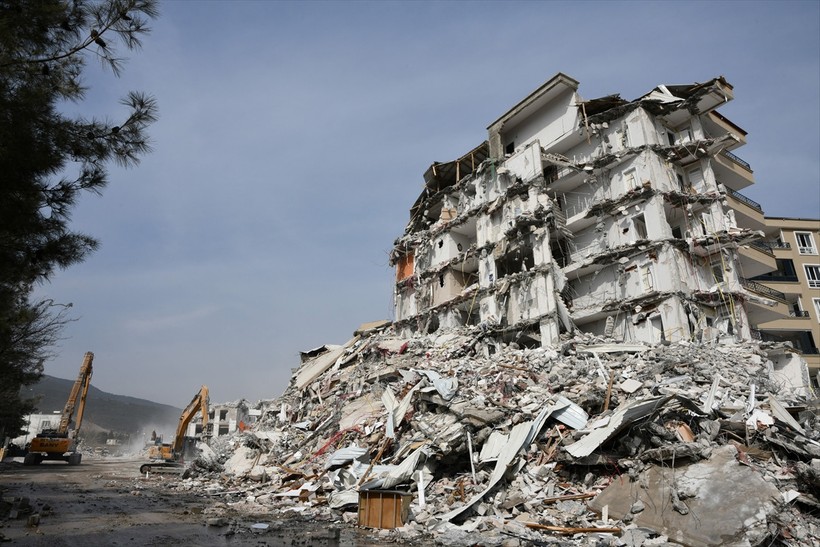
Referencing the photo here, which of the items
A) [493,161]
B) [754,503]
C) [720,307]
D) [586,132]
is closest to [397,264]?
[493,161]

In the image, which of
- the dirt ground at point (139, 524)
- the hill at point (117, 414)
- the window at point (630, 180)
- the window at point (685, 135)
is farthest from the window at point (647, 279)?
the hill at point (117, 414)

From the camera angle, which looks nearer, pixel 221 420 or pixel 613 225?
pixel 613 225

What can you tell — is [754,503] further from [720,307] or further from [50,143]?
[720,307]

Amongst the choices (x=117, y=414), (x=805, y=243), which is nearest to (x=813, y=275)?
(x=805, y=243)

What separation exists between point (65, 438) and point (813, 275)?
52.1m

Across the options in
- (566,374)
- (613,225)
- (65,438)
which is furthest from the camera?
(65,438)

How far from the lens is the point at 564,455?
1124 cm

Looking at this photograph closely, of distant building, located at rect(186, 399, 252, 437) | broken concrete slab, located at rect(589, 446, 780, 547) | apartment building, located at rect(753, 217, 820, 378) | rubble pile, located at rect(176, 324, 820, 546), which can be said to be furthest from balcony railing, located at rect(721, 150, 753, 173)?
distant building, located at rect(186, 399, 252, 437)

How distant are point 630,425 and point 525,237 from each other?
62.1 ft

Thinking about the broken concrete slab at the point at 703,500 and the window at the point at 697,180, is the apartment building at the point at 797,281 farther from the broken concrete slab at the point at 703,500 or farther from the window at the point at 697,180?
the broken concrete slab at the point at 703,500

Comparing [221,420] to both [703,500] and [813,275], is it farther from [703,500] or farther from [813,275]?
[813,275]

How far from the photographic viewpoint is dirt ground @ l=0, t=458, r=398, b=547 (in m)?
8.97

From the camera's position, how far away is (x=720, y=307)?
2491 centimetres

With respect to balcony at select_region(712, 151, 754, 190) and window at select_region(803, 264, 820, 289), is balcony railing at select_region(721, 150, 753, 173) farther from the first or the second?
window at select_region(803, 264, 820, 289)
